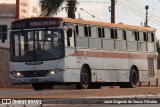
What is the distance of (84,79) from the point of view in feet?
107

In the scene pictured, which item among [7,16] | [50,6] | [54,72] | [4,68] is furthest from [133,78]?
[7,16]

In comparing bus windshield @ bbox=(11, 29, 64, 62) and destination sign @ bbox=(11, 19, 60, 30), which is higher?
destination sign @ bbox=(11, 19, 60, 30)

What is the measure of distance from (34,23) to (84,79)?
11.5 feet

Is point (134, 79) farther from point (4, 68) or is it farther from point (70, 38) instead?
point (4, 68)

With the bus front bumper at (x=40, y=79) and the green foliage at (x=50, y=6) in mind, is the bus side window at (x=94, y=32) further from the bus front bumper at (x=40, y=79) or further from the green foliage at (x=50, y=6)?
the green foliage at (x=50, y=6)

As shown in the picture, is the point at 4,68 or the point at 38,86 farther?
the point at 4,68

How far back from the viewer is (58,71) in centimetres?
3102

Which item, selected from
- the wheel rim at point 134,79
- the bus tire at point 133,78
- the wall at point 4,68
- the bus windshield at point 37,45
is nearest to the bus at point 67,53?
the bus windshield at point 37,45

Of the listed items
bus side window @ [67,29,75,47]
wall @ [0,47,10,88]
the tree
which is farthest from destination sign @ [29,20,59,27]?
the tree

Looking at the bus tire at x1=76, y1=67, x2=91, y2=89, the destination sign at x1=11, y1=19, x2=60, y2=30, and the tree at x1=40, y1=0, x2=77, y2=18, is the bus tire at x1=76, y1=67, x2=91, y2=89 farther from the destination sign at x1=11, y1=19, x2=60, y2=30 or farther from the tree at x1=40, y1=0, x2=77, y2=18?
the tree at x1=40, y1=0, x2=77, y2=18

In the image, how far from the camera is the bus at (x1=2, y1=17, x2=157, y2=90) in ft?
102

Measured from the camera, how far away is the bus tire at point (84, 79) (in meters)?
32.4

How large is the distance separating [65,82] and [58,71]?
25.1 inches

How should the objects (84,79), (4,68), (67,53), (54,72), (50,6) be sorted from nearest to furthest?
(54,72) → (67,53) → (84,79) → (4,68) → (50,6)
